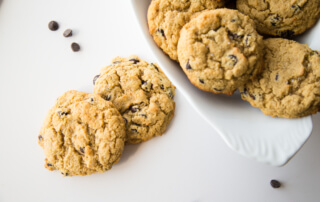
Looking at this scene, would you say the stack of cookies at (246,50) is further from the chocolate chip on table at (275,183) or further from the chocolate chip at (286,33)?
the chocolate chip on table at (275,183)

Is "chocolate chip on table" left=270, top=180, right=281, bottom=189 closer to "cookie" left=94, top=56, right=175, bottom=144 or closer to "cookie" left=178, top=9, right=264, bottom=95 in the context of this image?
"cookie" left=94, top=56, right=175, bottom=144

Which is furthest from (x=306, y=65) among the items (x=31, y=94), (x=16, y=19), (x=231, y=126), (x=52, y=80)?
(x=16, y=19)

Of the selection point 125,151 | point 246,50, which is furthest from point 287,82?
point 125,151

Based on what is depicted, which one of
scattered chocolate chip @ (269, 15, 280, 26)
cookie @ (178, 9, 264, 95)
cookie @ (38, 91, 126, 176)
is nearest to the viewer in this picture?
cookie @ (178, 9, 264, 95)

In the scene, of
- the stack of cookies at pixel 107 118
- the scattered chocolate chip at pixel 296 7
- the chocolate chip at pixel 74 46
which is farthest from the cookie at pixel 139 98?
the scattered chocolate chip at pixel 296 7

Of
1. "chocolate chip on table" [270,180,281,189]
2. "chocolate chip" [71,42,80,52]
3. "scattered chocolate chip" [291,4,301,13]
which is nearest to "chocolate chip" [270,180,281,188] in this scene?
"chocolate chip on table" [270,180,281,189]

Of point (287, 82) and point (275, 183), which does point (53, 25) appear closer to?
point (287, 82)
